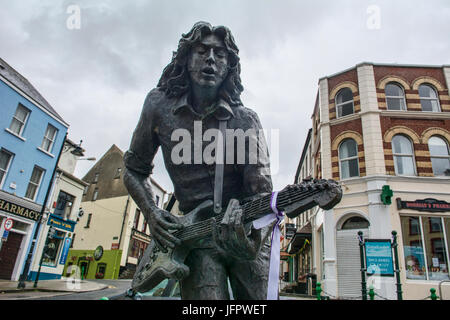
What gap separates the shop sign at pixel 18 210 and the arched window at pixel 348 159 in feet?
55.3

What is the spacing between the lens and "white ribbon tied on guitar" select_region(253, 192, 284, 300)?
1462 mm

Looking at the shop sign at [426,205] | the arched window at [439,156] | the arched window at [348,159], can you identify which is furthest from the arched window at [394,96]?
the shop sign at [426,205]

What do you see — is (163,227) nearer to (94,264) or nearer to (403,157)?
(403,157)

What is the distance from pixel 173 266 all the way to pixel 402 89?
18.8 meters

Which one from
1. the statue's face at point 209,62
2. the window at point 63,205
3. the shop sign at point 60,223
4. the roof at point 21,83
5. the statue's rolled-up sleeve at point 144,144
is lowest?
the statue's rolled-up sleeve at point 144,144

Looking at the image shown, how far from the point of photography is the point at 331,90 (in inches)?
705

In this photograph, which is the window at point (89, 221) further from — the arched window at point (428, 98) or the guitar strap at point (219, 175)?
the guitar strap at point (219, 175)

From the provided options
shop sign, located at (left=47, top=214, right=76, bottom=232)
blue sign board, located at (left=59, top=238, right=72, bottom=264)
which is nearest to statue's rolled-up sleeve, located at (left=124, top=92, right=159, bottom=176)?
shop sign, located at (left=47, top=214, right=76, bottom=232)

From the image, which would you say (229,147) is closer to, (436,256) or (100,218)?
(436,256)

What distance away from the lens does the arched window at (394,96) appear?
16.5 meters

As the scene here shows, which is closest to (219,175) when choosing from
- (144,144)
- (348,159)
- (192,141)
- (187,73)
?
(192,141)

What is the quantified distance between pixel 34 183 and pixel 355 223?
17.7 meters

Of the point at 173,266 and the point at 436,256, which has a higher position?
the point at 436,256
